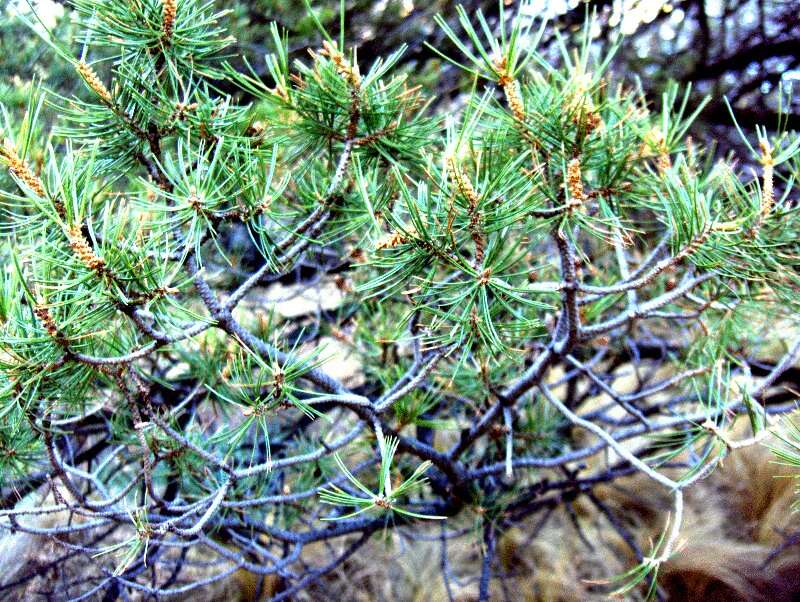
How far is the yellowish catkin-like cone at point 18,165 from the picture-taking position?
39cm

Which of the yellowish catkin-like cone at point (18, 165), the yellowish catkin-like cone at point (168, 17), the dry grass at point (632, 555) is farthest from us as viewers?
the dry grass at point (632, 555)

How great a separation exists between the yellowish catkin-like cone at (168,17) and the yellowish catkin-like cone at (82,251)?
8.2 inches

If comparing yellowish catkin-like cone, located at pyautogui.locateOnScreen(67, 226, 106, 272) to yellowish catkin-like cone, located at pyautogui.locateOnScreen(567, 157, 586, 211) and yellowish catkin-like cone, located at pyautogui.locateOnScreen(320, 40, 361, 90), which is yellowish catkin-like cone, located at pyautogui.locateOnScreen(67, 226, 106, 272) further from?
yellowish catkin-like cone, located at pyautogui.locateOnScreen(567, 157, 586, 211)

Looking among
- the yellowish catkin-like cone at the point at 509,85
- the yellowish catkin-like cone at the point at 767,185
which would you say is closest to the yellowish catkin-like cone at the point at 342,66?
the yellowish catkin-like cone at the point at 509,85

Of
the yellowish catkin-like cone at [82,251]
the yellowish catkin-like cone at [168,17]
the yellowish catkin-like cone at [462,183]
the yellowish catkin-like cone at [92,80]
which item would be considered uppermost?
the yellowish catkin-like cone at [168,17]

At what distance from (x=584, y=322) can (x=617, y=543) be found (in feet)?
3.29

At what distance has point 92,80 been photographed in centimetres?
46

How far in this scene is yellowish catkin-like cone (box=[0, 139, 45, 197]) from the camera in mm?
387

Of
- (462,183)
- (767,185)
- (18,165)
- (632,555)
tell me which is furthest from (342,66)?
(632,555)

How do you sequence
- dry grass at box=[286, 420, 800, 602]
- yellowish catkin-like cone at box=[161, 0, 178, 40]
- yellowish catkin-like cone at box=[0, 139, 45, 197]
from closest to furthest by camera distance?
yellowish catkin-like cone at box=[0, 139, 45, 197]
yellowish catkin-like cone at box=[161, 0, 178, 40]
dry grass at box=[286, 420, 800, 602]

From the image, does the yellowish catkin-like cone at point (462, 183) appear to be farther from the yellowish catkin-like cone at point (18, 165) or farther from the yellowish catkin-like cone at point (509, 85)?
the yellowish catkin-like cone at point (18, 165)

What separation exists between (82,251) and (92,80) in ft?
0.51

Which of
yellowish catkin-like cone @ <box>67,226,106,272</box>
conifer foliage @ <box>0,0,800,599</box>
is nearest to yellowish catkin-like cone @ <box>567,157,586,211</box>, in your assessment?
conifer foliage @ <box>0,0,800,599</box>

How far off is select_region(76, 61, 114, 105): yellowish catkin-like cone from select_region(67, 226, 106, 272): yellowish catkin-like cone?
0.46ft
